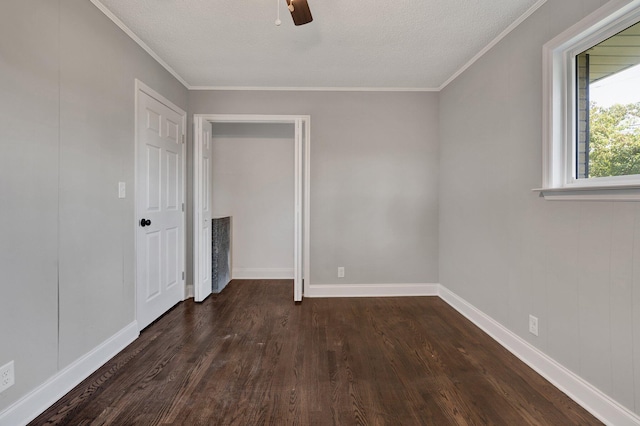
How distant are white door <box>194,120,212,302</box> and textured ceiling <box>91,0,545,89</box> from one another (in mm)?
638

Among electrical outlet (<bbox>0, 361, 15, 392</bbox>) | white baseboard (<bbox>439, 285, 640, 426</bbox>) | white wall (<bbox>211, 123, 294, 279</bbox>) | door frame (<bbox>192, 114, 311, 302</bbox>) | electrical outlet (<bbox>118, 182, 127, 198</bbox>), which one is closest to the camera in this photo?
electrical outlet (<bbox>0, 361, 15, 392</bbox>)

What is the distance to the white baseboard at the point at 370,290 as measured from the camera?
3.43 metres

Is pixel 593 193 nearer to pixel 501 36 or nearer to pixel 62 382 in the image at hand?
pixel 501 36

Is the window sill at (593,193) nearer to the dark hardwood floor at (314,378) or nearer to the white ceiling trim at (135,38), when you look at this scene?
the dark hardwood floor at (314,378)

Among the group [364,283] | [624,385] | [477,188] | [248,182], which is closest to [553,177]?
[477,188]

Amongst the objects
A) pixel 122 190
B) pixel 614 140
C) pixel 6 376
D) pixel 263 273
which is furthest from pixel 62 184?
pixel 614 140

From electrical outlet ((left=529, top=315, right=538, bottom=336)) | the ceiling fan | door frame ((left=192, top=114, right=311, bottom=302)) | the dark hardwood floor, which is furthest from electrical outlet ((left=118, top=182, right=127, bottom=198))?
electrical outlet ((left=529, top=315, right=538, bottom=336))

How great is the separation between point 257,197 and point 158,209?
1.69 meters

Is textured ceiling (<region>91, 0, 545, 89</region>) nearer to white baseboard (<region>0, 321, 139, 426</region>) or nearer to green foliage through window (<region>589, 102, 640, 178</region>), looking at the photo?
green foliage through window (<region>589, 102, 640, 178</region>)

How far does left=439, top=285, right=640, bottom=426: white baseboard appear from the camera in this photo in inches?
57.0

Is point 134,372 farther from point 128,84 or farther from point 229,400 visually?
Result: point 128,84

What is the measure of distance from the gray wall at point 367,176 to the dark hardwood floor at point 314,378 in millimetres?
792

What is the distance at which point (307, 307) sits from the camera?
123 inches

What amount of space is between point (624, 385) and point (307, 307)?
7.76 feet
